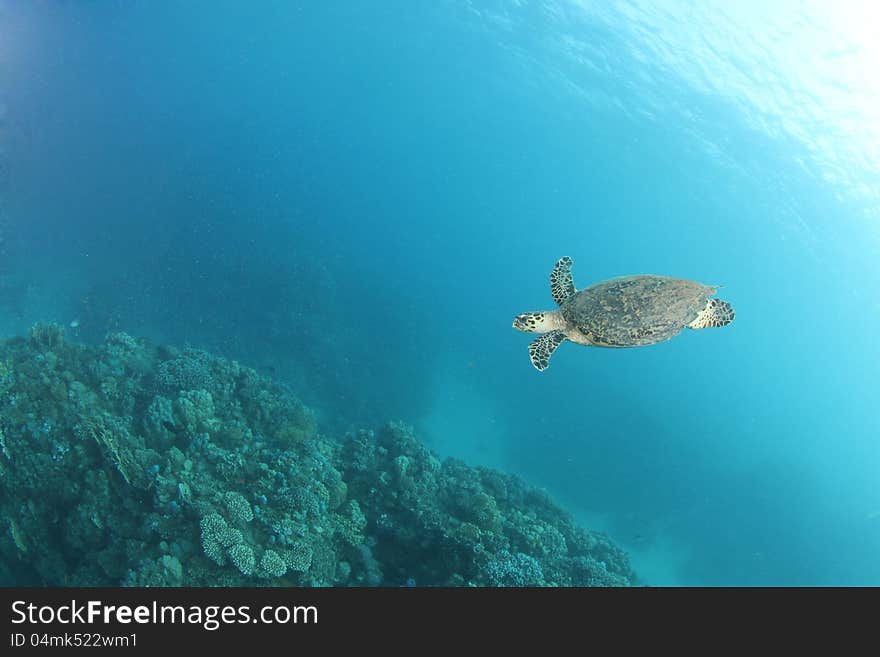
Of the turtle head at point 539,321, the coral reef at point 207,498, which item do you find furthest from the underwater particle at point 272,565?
the turtle head at point 539,321

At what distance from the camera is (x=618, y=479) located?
24000 mm

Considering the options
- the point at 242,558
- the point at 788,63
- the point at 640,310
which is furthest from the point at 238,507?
the point at 788,63

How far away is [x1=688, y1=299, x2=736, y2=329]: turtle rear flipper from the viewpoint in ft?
18.9

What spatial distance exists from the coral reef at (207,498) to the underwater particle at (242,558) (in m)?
0.02

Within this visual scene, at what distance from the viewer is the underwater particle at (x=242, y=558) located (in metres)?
5.86

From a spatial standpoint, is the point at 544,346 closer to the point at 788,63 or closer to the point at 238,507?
the point at 238,507

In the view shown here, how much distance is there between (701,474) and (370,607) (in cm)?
3009

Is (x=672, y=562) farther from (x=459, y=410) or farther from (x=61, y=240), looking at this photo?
(x=61, y=240)

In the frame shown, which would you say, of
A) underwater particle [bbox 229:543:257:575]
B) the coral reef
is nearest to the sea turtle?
the coral reef

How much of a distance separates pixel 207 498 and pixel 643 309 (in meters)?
6.74

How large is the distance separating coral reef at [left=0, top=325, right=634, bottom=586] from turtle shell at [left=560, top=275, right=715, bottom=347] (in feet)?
14.1

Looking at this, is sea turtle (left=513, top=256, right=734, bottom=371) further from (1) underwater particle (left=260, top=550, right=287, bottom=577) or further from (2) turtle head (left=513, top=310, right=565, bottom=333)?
(1) underwater particle (left=260, top=550, right=287, bottom=577)

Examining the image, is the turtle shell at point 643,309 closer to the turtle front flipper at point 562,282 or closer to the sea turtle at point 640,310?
the sea turtle at point 640,310

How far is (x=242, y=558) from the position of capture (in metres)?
5.89
